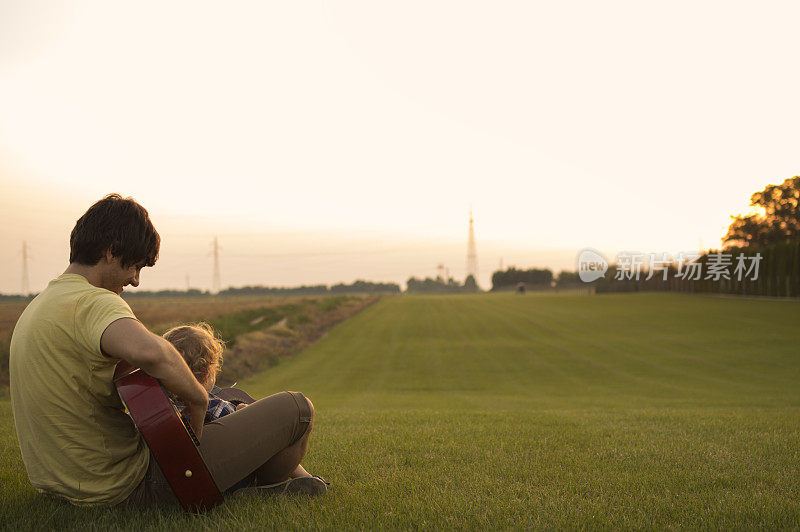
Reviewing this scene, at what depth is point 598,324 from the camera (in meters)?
42.8

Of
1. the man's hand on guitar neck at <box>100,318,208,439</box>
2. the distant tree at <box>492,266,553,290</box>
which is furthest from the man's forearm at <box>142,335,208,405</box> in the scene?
the distant tree at <box>492,266,553,290</box>

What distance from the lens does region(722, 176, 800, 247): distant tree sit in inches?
2506

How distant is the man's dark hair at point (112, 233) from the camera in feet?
9.31

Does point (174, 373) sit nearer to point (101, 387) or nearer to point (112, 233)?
point (101, 387)

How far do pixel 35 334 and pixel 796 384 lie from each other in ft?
78.1

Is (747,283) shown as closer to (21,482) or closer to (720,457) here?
(720,457)

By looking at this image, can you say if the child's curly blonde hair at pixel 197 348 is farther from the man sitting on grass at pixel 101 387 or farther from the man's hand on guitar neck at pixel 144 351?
the man's hand on guitar neck at pixel 144 351

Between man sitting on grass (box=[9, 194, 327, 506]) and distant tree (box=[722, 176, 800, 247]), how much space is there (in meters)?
73.6

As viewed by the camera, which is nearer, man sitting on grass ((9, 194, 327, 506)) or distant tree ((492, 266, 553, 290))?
man sitting on grass ((9, 194, 327, 506))

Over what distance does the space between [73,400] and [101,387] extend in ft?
0.52

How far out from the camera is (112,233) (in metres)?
2.83

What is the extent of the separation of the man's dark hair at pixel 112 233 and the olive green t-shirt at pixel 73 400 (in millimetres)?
149

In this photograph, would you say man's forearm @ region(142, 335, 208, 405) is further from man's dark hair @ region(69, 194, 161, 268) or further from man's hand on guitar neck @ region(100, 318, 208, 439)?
man's dark hair @ region(69, 194, 161, 268)

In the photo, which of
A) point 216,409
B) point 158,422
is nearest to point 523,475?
point 216,409
